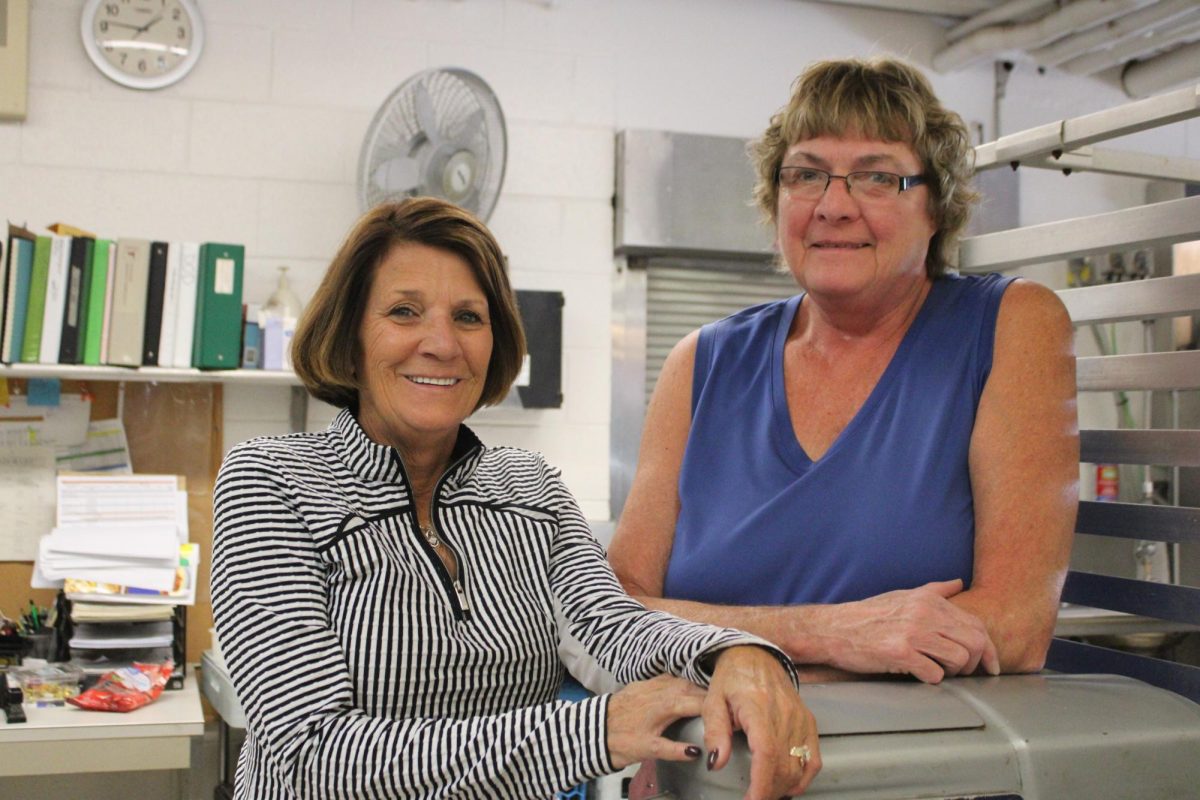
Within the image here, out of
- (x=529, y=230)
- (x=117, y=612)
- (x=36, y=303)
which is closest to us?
(x=117, y=612)

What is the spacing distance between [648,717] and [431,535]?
1.37 ft

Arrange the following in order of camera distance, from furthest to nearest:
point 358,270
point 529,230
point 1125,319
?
point 529,230
point 1125,319
point 358,270

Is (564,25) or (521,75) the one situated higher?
(564,25)

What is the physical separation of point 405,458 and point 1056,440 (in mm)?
740

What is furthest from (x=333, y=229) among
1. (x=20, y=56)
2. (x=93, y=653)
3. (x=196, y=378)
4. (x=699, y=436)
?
(x=699, y=436)

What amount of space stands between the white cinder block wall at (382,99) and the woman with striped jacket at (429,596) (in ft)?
7.36

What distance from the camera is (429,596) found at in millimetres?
1322

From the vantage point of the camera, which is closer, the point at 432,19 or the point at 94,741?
the point at 94,741

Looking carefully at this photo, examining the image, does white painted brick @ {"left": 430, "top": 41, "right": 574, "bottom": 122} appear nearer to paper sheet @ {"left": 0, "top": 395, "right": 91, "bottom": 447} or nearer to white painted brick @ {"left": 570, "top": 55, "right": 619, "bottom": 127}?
white painted brick @ {"left": 570, "top": 55, "right": 619, "bottom": 127}

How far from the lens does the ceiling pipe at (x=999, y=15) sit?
13.1 feet

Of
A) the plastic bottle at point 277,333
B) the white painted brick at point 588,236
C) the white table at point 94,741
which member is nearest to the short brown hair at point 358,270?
the white table at point 94,741

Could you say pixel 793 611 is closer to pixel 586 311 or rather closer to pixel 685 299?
pixel 586 311

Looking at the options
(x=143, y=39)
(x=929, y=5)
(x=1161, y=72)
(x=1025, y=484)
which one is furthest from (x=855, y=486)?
(x=1161, y=72)

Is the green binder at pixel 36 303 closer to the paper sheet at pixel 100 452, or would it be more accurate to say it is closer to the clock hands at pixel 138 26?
the paper sheet at pixel 100 452
